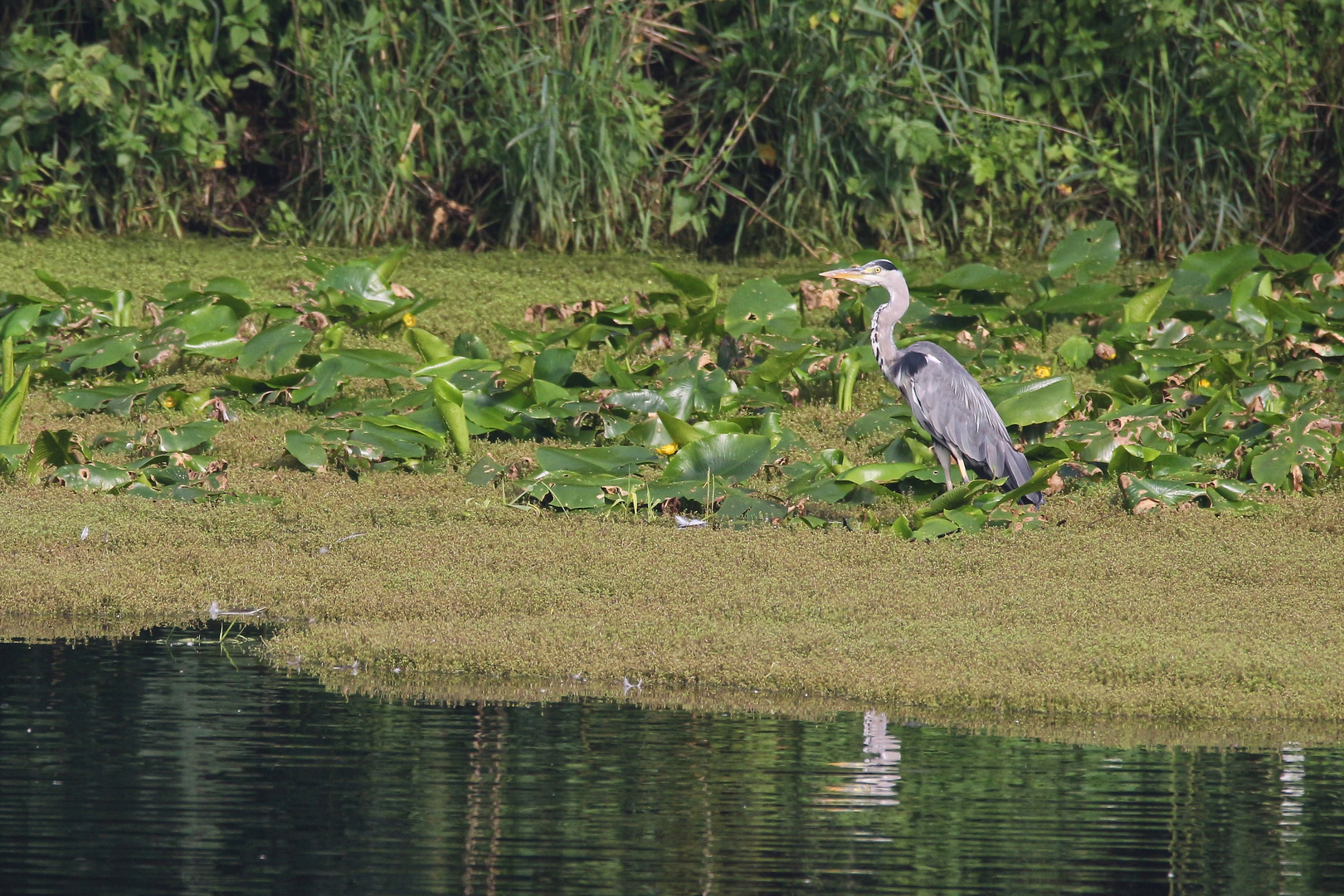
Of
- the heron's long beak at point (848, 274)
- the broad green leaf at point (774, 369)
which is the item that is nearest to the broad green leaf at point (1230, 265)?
the heron's long beak at point (848, 274)

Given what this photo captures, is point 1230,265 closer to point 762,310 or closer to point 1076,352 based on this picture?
point 1076,352

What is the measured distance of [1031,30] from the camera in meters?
10.2

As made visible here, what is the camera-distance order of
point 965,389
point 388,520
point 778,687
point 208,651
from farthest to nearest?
point 965,389 → point 388,520 → point 208,651 → point 778,687

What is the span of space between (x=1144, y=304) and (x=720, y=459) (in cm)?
255

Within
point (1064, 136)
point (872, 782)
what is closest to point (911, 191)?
point (1064, 136)

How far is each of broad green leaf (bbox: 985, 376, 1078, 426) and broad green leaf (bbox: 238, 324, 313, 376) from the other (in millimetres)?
2725

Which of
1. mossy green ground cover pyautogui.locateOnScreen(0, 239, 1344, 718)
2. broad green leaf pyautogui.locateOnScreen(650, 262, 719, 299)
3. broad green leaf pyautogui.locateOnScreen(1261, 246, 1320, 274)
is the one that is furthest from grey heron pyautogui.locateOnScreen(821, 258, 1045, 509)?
broad green leaf pyautogui.locateOnScreen(1261, 246, 1320, 274)

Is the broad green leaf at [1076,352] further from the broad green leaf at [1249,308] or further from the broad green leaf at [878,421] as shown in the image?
the broad green leaf at [878,421]

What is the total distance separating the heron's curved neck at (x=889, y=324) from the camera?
667 cm

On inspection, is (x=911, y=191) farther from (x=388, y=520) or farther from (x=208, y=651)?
(x=208, y=651)

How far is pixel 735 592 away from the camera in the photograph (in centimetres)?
496

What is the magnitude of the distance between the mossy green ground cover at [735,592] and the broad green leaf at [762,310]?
63.0 inches

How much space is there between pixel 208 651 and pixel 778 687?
146cm

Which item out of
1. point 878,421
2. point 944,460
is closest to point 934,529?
point 944,460
